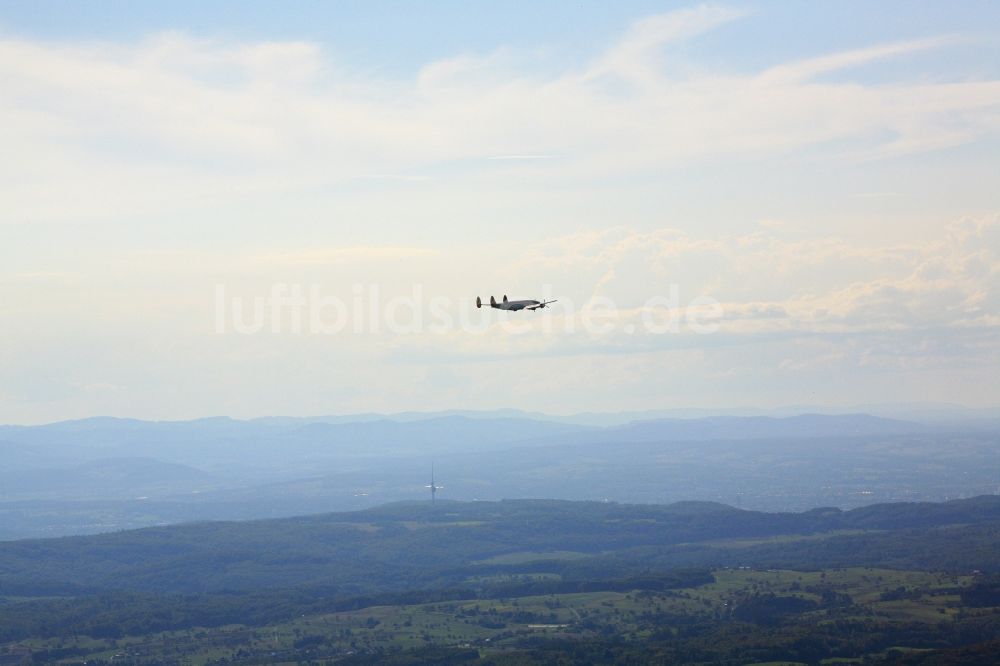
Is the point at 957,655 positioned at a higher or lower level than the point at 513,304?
lower

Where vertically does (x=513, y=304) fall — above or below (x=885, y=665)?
above

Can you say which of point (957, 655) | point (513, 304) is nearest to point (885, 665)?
point (957, 655)

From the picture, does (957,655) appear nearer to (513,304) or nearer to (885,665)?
(885,665)

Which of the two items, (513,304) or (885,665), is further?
(885,665)

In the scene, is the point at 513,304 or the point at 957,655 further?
the point at 957,655
